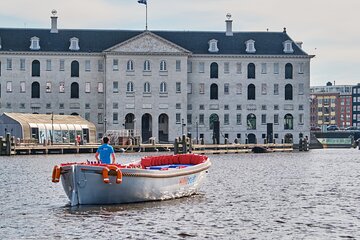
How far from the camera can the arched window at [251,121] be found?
143 m

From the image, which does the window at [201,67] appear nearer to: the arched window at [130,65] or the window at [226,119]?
the window at [226,119]

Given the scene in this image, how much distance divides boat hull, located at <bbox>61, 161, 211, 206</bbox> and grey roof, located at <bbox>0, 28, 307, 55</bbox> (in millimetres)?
99509

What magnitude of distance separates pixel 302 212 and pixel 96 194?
8.92m

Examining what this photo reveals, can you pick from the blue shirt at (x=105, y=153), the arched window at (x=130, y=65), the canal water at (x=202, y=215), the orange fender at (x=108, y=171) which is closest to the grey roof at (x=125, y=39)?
the arched window at (x=130, y=65)

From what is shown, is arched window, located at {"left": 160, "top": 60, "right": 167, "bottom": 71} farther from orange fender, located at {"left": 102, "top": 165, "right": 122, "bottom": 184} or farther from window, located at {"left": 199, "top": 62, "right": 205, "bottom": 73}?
orange fender, located at {"left": 102, "top": 165, "right": 122, "bottom": 184}

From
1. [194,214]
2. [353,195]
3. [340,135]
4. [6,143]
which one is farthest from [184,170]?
[340,135]

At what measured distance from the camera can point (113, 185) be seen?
3847cm

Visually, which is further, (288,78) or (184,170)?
(288,78)

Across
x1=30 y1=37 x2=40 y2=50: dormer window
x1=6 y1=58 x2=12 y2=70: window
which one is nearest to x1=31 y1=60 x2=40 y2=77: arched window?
x1=30 y1=37 x2=40 y2=50: dormer window

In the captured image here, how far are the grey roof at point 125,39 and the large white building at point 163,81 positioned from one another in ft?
0.52

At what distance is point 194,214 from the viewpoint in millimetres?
37688

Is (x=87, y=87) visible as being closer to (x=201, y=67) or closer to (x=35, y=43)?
(x=35, y=43)

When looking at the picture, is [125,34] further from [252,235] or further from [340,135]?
[252,235]

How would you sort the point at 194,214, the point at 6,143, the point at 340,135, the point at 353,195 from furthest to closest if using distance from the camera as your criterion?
the point at 340,135 → the point at 6,143 → the point at 353,195 → the point at 194,214
